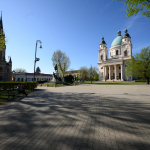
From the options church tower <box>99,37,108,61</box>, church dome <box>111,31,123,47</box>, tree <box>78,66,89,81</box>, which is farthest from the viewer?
tree <box>78,66,89,81</box>

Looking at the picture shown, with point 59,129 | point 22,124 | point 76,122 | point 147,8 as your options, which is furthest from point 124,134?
point 147,8

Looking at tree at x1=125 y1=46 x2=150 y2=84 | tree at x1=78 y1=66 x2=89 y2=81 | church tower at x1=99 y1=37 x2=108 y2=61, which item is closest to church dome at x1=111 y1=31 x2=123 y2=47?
church tower at x1=99 y1=37 x2=108 y2=61

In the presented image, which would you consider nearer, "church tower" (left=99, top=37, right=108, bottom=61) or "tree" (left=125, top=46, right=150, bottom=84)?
"tree" (left=125, top=46, right=150, bottom=84)

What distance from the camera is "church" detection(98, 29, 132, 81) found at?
59369 millimetres

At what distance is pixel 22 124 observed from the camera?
4.14 metres

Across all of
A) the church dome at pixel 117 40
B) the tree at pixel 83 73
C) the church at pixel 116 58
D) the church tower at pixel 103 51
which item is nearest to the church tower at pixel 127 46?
the church at pixel 116 58

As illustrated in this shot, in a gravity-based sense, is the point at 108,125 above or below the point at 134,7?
below

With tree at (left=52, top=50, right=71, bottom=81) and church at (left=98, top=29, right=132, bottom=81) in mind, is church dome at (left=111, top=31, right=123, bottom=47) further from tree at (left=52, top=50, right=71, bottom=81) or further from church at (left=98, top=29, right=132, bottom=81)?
tree at (left=52, top=50, right=71, bottom=81)

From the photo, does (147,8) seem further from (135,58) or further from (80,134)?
(135,58)

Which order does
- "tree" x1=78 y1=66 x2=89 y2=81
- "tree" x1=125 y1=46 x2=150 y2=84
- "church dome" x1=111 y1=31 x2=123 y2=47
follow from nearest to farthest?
"tree" x1=125 y1=46 x2=150 y2=84 → "church dome" x1=111 y1=31 x2=123 y2=47 → "tree" x1=78 y1=66 x2=89 y2=81

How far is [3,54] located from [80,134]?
72464mm

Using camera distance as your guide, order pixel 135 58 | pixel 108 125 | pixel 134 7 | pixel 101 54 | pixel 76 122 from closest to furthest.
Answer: pixel 108 125, pixel 76 122, pixel 134 7, pixel 135 58, pixel 101 54

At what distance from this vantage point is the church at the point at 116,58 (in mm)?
59369

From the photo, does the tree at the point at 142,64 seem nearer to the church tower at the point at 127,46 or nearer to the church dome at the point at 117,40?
the church tower at the point at 127,46
